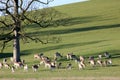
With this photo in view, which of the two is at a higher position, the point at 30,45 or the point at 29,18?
the point at 29,18

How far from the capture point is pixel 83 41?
63094 millimetres

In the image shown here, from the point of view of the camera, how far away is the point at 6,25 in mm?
45625

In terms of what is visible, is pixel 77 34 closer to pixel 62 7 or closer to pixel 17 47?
pixel 17 47

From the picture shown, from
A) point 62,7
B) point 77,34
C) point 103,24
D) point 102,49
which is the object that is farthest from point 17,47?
point 62,7

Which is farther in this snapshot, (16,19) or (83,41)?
(83,41)

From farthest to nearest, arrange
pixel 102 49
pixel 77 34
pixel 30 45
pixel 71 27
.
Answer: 1. pixel 71 27
2. pixel 77 34
3. pixel 30 45
4. pixel 102 49

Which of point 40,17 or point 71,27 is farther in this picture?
point 71,27

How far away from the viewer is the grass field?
3191cm

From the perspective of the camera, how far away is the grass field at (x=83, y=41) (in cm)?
3191

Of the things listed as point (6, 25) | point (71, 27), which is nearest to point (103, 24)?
point (71, 27)

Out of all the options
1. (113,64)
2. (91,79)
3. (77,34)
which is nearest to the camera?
(91,79)

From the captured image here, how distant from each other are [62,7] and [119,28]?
3788cm

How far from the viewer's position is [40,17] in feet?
157

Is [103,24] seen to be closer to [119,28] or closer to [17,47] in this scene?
[119,28]
